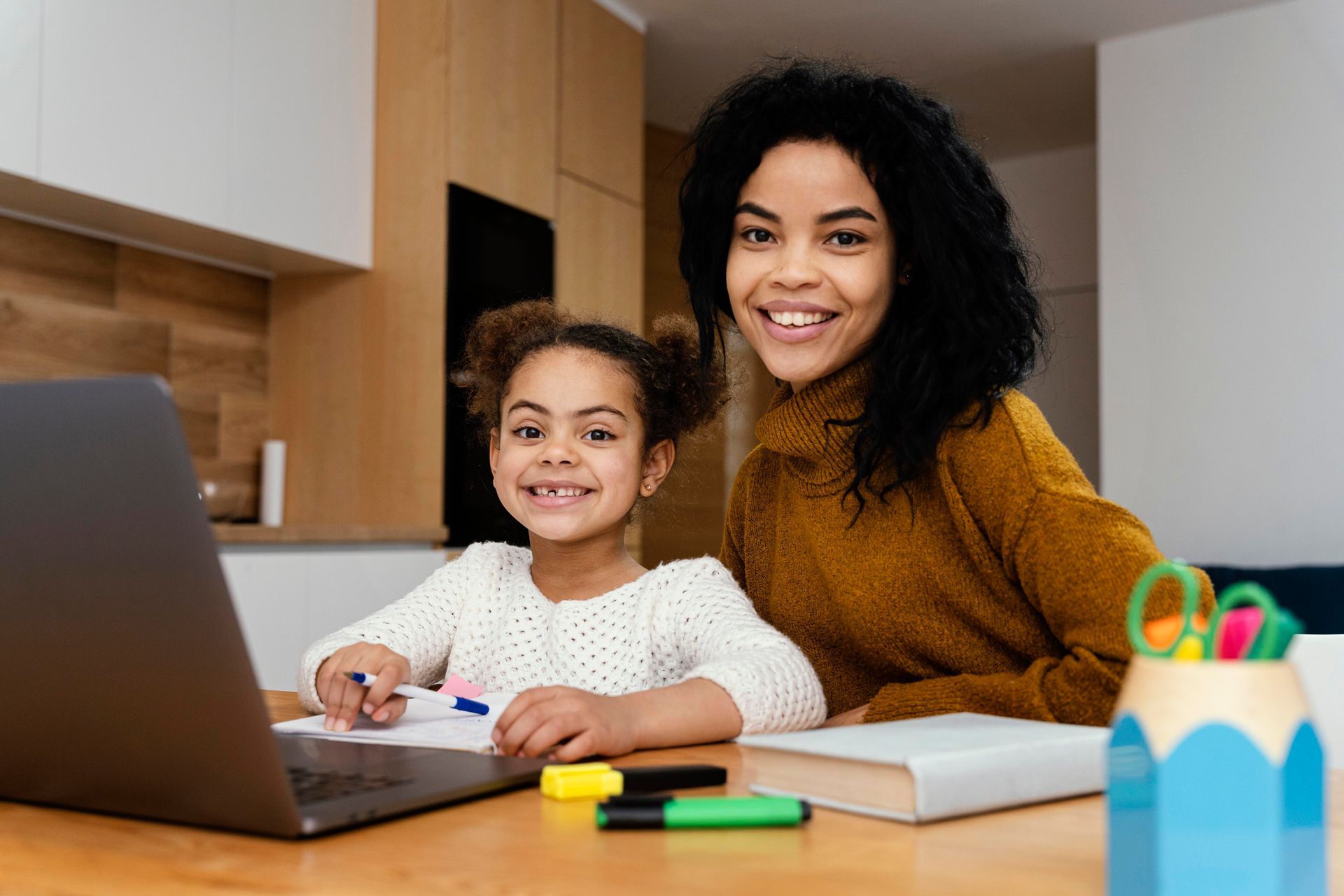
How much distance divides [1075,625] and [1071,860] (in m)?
0.50

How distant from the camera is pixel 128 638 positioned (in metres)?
0.55

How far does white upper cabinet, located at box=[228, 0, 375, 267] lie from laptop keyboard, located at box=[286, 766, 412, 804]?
2.43m

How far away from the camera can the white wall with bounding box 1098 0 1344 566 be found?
383 centimetres

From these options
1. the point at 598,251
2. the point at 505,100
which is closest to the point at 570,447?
the point at 505,100

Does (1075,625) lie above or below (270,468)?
below

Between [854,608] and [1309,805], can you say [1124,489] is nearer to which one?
[854,608]

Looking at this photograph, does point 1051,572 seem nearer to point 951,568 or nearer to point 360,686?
point 951,568

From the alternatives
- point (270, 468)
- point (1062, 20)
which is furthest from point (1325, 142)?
point (270, 468)

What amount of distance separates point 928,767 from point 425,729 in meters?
0.43

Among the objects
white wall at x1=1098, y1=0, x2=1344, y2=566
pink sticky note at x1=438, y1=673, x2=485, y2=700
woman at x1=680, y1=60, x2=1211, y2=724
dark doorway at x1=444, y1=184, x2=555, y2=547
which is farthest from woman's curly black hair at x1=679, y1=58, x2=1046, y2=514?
white wall at x1=1098, y1=0, x2=1344, y2=566

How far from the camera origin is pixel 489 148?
3504 millimetres

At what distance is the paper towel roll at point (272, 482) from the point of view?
3.21m

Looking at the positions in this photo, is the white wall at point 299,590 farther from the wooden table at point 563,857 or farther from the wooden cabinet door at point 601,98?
the wooden table at point 563,857

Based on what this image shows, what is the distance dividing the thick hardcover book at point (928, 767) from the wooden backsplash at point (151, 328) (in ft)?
7.87
